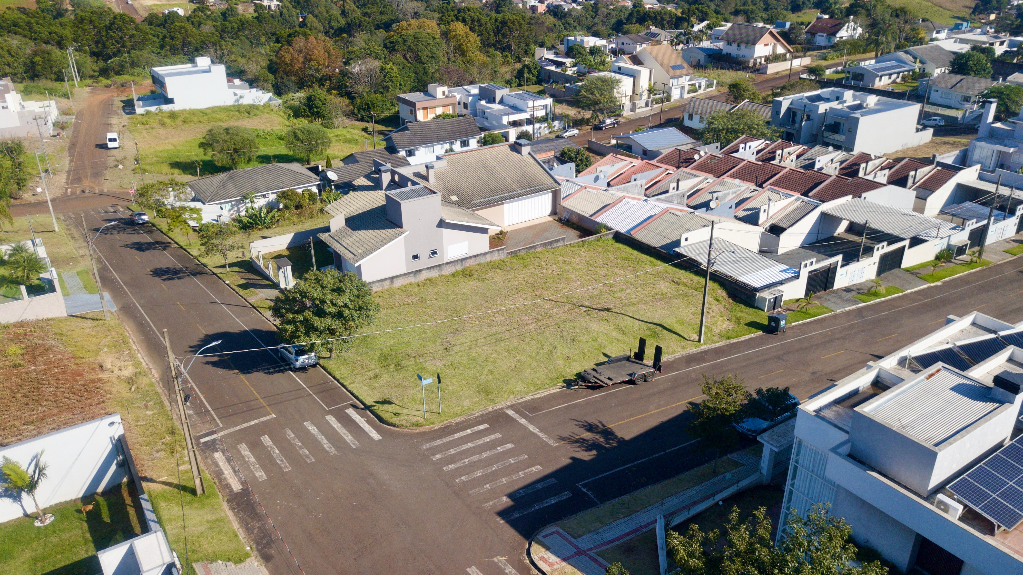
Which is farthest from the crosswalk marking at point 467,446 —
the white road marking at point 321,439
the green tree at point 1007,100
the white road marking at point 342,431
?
the green tree at point 1007,100

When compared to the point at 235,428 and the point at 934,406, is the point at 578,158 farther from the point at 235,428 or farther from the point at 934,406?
the point at 934,406

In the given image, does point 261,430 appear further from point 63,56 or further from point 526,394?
point 63,56

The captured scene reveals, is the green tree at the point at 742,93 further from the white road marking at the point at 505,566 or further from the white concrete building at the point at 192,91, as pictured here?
the white road marking at the point at 505,566

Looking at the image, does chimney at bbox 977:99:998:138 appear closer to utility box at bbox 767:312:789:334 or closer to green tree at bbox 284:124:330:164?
utility box at bbox 767:312:789:334

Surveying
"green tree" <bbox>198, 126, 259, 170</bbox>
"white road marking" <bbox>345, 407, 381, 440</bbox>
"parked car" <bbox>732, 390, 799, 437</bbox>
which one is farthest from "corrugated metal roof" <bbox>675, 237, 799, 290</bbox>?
"green tree" <bbox>198, 126, 259, 170</bbox>

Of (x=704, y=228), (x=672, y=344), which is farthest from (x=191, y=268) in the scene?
(x=704, y=228)

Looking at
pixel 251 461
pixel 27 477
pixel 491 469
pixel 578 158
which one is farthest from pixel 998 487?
pixel 578 158
